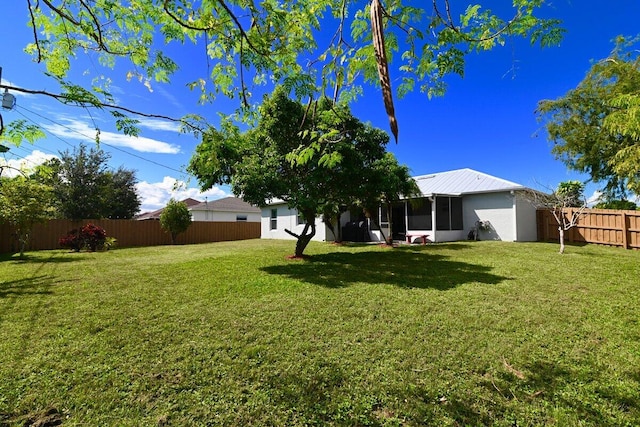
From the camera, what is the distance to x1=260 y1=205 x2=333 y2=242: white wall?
1867 centimetres

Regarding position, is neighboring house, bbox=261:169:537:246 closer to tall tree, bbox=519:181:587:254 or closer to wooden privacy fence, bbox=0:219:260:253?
tall tree, bbox=519:181:587:254

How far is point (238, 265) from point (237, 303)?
3743 mm

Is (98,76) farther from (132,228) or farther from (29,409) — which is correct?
(132,228)

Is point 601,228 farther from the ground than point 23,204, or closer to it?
closer to it

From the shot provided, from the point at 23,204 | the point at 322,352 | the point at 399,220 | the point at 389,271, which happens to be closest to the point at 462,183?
the point at 399,220

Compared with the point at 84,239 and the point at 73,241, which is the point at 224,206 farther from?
the point at 73,241

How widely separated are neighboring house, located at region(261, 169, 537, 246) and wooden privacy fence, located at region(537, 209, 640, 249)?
0.53 metres

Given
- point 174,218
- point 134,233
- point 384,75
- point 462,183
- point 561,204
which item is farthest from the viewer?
point 134,233

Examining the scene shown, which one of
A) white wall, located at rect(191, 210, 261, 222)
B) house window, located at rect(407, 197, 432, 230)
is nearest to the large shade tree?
house window, located at rect(407, 197, 432, 230)

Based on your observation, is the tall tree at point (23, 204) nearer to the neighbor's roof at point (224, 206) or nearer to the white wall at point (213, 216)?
the neighbor's roof at point (224, 206)

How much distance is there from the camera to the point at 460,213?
1577cm

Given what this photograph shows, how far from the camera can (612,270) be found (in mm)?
7512

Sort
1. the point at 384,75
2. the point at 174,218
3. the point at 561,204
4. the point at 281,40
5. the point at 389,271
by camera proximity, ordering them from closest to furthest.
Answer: the point at 384,75 → the point at 281,40 → the point at 389,271 → the point at 561,204 → the point at 174,218

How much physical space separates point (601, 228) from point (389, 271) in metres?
10.9
